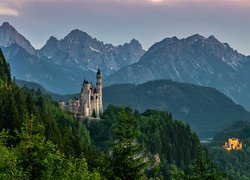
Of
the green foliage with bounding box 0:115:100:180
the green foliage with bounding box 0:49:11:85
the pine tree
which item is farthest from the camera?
the green foliage with bounding box 0:49:11:85

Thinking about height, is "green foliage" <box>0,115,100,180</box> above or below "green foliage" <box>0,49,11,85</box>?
below

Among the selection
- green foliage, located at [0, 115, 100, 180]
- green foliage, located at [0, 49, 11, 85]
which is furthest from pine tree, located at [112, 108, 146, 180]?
green foliage, located at [0, 49, 11, 85]

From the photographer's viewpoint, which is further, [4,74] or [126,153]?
[4,74]

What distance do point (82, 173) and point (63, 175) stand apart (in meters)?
2.22

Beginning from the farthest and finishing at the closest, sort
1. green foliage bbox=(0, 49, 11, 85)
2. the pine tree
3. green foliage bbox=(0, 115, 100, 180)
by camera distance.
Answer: green foliage bbox=(0, 49, 11, 85) → green foliage bbox=(0, 115, 100, 180) → the pine tree

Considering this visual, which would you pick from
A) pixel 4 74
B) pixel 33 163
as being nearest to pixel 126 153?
pixel 33 163

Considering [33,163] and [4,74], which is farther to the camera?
[4,74]

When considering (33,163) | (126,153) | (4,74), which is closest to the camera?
(126,153)

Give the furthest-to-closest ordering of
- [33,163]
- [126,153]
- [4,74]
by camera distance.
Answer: [4,74] → [33,163] → [126,153]

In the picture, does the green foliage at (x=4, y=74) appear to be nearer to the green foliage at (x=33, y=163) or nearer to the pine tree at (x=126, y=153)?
the green foliage at (x=33, y=163)

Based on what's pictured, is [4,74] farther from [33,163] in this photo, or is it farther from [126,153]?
[126,153]

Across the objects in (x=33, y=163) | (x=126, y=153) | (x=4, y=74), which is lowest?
(x=33, y=163)

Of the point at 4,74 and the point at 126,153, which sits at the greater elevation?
the point at 4,74

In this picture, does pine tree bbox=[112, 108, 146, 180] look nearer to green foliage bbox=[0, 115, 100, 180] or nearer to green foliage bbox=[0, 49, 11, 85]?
green foliage bbox=[0, 115, 100, 180]
